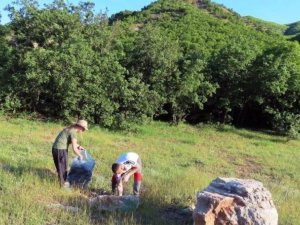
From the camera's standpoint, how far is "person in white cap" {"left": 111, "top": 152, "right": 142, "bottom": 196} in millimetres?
9945

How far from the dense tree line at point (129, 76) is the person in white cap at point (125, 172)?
1610 cm

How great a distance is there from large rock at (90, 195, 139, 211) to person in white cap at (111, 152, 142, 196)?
39.6 inches

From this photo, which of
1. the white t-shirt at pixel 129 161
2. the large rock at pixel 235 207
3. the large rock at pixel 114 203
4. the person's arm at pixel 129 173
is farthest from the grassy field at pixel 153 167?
the large rock at pixel 235 207

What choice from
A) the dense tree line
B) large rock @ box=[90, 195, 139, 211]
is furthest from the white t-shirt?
the dense tree line

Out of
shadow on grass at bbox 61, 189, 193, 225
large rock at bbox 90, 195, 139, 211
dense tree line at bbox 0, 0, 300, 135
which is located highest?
dense tree line at bbox 0, 0, 300, 135

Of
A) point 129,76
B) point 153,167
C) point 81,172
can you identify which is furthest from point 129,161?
point 129,76

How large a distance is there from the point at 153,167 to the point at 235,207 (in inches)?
316

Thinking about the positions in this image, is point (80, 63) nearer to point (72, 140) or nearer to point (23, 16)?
point (23, 16)

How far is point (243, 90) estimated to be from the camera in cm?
3328

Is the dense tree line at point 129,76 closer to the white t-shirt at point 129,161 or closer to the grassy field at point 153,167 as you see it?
the grassy field at point 153,167

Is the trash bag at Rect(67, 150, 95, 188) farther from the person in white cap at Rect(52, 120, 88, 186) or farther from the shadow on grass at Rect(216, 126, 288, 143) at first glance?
the shadow on grass at Rect(216, 126, 288, 143)

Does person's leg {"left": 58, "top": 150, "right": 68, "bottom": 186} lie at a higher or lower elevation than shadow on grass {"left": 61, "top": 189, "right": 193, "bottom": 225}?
higher

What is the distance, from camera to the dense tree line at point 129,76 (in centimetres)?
2633

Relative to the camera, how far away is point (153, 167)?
620 inches
